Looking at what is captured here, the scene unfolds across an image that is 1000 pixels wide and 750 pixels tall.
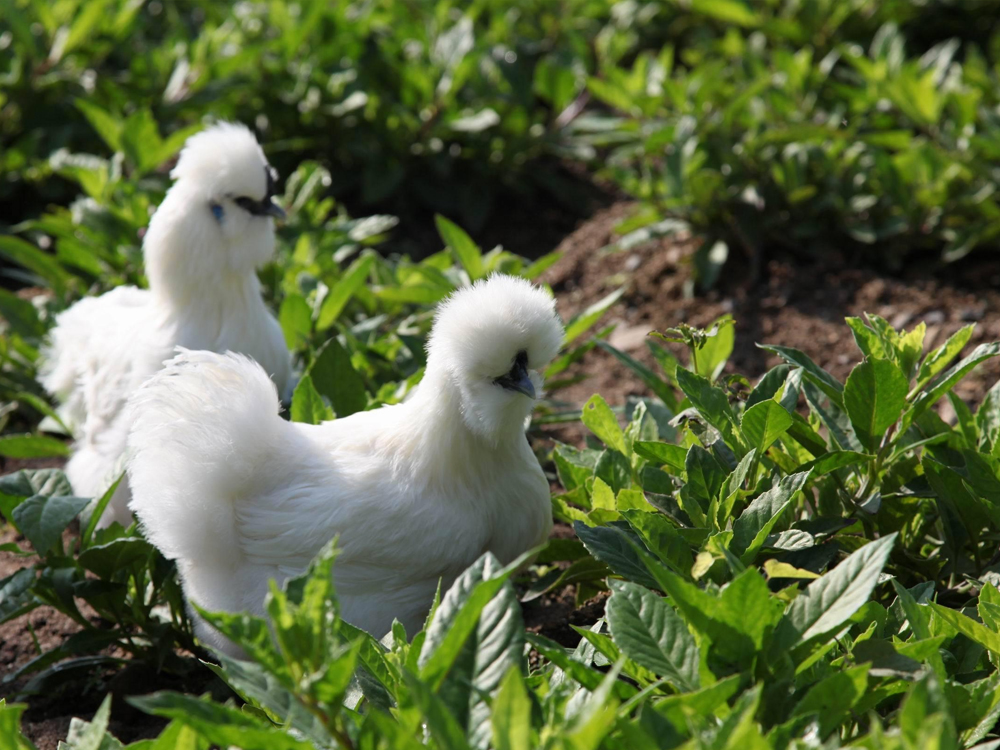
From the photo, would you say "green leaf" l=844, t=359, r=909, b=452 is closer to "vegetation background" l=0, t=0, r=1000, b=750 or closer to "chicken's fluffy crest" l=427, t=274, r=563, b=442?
"vegetation background" l=0, t=0, r=1000, b=750

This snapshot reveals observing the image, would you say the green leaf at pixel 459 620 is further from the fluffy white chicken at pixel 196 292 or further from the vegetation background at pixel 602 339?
the fluffy white chicken at pixel 196 292

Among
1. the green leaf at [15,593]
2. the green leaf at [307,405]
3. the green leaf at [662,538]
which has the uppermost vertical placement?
the green leaf at [662,538]

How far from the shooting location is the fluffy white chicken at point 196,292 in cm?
390

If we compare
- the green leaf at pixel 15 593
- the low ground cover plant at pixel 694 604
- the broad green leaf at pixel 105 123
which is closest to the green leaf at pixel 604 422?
the low ground cover plant at pixel 694 604

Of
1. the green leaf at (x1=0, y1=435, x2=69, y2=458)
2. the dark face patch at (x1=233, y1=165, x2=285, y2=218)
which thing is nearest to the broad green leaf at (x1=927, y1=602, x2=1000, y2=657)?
the dark face patch at (x1=233, y1=165, x2=285, y2=218)

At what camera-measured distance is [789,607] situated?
2201 millimetres

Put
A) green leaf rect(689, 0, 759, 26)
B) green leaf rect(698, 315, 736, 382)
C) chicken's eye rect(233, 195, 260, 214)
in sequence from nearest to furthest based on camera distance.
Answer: green leaf rect(698, 315, 736, 382) < chicken's eye rect(233, 195, 260, 214) < green leaf rect(689, 0, 759, 26)

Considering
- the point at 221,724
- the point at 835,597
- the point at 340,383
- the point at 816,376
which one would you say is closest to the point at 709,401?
the point at 816,376

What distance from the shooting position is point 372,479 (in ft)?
9.92

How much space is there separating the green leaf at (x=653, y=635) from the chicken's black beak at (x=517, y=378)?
78 centimetres

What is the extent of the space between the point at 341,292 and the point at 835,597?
2.44 metres

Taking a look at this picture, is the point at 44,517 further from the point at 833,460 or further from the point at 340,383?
the point at 833,460

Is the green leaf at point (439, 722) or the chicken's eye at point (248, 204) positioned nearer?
the green leaf at point (439, 722)

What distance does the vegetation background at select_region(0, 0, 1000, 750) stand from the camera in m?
2.08
